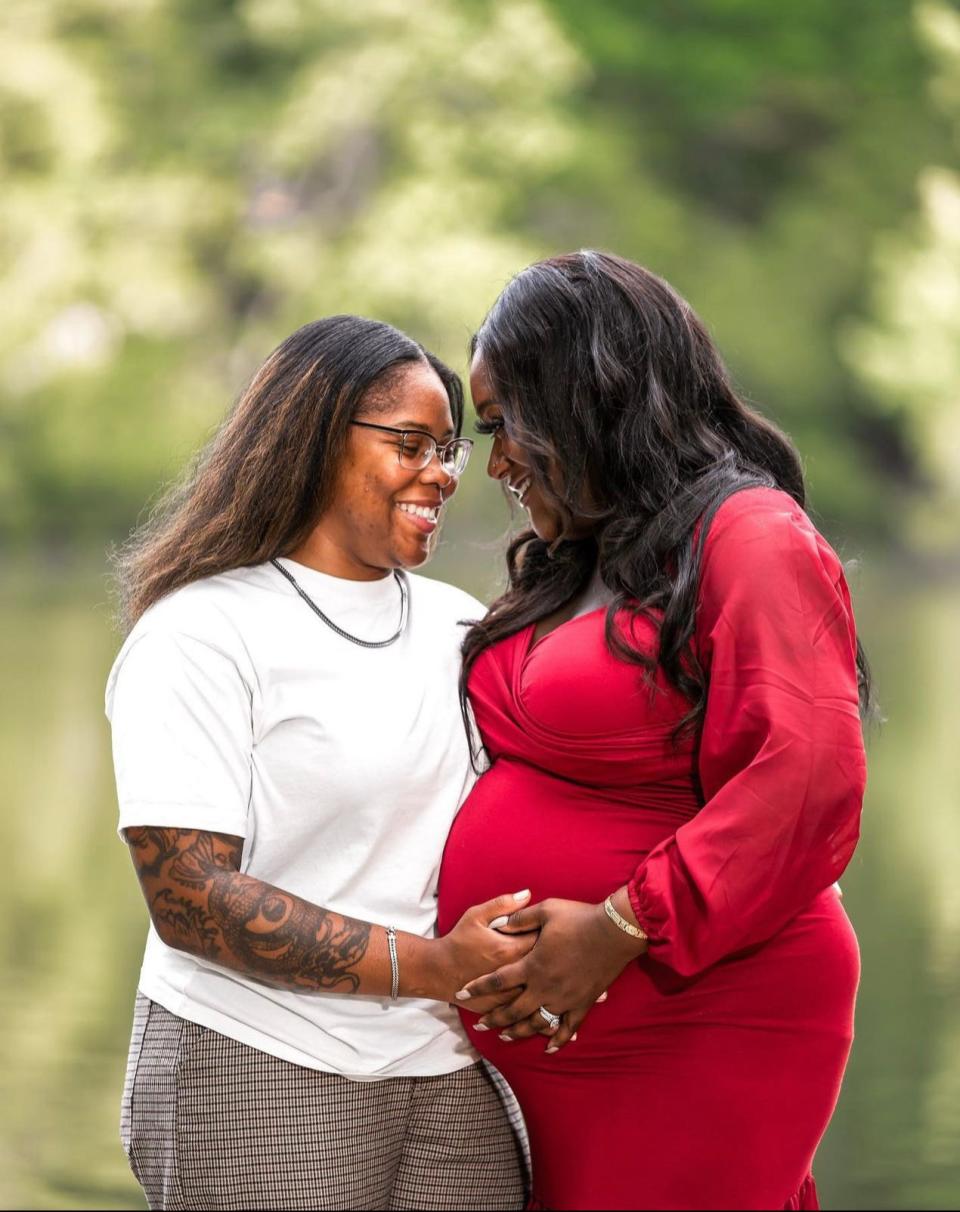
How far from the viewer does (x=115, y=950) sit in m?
5.06

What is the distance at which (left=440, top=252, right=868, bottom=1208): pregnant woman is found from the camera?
162 centimetres

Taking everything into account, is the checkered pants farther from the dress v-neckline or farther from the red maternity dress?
the dress v-neckline

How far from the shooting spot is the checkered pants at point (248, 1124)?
1.68 meters

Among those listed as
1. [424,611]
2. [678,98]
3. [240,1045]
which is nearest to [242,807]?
[240,1045]

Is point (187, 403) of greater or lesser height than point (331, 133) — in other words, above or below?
below

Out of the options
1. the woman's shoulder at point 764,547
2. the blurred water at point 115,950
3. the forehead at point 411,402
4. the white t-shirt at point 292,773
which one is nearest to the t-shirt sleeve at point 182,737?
the white t-shirt at point 292,773

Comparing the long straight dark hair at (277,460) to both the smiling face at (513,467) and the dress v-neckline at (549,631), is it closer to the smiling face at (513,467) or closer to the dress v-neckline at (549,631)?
the smiling face at (513,467)

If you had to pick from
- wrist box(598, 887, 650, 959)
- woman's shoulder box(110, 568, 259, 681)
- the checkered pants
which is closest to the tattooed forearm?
the checkered pants

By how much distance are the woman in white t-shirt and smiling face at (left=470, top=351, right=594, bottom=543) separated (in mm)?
68

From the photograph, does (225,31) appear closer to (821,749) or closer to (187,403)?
(187,403)

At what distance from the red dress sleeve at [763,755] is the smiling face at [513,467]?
0.90 ft

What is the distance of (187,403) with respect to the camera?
48.1ft

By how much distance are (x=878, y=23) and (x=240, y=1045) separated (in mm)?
16053

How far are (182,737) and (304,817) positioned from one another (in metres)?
0.16
